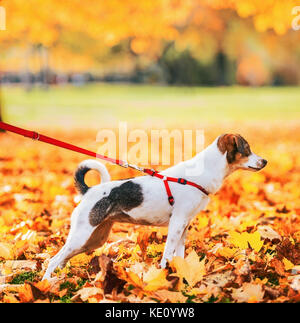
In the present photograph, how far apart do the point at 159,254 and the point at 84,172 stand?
0.94 metres

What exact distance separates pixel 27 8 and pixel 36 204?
979cm

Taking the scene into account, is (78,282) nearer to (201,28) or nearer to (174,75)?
(201,28)

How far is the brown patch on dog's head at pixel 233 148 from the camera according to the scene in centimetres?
362

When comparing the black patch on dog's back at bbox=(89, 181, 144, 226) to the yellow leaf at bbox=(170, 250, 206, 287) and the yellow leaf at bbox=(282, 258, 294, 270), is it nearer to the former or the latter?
the yellow leaf at bbox=(170, 250, 206, 287)

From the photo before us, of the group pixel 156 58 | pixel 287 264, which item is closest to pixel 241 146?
pixel 287 264

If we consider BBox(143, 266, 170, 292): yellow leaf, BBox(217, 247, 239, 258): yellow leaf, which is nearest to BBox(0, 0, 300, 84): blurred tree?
BBox(217, 247, 239, 258): yellow leaf

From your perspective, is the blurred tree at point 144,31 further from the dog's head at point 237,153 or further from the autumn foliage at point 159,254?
the dog's head at point 237,153

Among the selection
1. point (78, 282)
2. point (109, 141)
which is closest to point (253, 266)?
point (78, 282)

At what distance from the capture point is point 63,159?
32.9ft

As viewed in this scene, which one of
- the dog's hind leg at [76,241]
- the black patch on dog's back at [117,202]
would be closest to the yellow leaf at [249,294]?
the black patch on dog's back at [117,202]

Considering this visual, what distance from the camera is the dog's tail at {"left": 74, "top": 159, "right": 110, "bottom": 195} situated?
145 inches

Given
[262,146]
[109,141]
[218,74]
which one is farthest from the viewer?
[218,74]

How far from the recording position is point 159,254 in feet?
13.3
